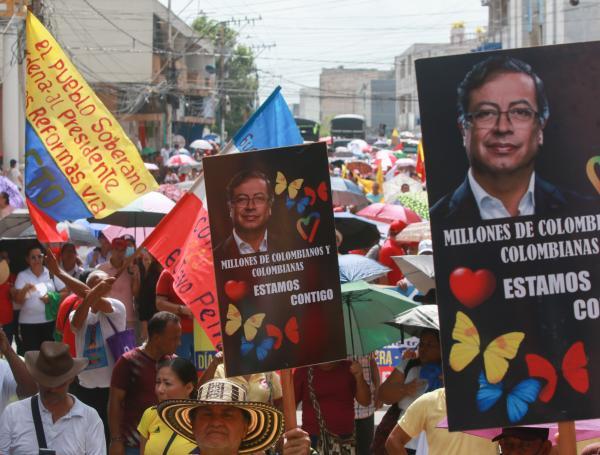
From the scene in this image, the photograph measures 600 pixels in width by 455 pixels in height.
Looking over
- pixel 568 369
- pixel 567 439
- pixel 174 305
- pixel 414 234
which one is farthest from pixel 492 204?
pixel 414 234

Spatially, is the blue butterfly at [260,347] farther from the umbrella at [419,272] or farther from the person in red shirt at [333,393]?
the umbrella at [419,272]

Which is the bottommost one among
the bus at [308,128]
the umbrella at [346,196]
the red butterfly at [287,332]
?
the red butterfly at [287,332]

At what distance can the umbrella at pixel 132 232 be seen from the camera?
12.0 meters

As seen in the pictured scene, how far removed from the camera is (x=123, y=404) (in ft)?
23.9

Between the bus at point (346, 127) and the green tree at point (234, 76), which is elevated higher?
the green tree at point (234, 76)

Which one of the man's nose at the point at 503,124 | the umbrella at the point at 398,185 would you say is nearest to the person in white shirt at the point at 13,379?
the man's nose at the point at 503,124

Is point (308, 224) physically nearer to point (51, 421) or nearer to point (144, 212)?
point (51, 421)

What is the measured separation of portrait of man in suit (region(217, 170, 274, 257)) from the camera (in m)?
5.16

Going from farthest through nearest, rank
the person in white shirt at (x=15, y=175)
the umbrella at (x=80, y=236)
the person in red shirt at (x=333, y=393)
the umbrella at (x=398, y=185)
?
the person in white shirt at (x=15, y=175)
the umbrella at (x=398, y=185)
the umbrella at (x=80, y=236)
the person in red shirt at (x=333, y=393)

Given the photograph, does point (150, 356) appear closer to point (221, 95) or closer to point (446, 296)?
point (446, 296)

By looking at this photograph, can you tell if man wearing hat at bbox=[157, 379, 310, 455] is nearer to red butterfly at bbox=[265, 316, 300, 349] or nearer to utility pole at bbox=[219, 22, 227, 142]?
red butterfly at bbox=[265, 316, 300, 349]

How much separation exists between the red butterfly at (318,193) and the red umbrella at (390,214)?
10814 millimetres

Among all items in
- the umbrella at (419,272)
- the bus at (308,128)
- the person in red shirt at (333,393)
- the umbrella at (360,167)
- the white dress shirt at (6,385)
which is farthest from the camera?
the bus at (308,128)

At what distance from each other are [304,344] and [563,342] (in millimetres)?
1435
